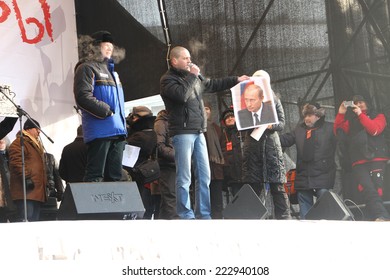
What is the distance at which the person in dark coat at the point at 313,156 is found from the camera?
608cm

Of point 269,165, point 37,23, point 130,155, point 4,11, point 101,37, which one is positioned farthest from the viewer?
point 37,23

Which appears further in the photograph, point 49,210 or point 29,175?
point 49,210

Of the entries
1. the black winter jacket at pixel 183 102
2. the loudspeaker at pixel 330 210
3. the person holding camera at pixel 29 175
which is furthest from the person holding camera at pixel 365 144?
the person holding camera at pixel 29 175

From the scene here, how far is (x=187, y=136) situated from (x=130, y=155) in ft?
3.40

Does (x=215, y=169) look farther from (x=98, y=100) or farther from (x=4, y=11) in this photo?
(x=4, y=11)

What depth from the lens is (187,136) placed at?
499 cm

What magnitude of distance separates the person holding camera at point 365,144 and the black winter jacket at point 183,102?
5.36 ft

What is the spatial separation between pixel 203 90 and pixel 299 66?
5.09 ft

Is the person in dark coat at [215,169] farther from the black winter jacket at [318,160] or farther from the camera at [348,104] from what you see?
the camera at [348,104]

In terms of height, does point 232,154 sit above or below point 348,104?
below
